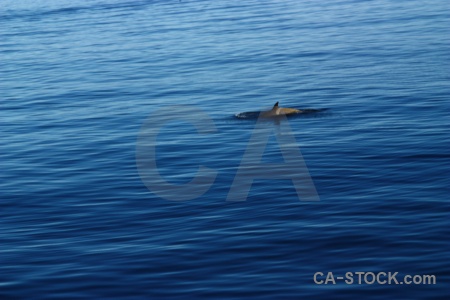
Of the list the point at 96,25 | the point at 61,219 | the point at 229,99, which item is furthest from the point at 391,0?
A: the point at 61,219

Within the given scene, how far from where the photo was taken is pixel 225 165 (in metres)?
25.5

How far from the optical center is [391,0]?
69875 mm

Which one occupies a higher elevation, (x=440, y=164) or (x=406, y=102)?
(x=406, y=102)

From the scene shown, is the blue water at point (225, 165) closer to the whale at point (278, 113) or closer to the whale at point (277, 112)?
the whale at point (278, 113)

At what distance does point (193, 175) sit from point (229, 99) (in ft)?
34.9

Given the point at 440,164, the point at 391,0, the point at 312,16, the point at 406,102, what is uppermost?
the point at 391,0

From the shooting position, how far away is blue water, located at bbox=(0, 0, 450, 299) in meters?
17.5

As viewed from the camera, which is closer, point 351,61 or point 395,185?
point 395,185

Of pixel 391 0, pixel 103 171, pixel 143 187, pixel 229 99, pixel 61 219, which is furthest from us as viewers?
pixel 391 0

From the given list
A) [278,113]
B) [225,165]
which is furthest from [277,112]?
[225,165]

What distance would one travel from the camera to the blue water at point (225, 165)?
17484 millimetres

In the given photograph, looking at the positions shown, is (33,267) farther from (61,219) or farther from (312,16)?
(312,16)

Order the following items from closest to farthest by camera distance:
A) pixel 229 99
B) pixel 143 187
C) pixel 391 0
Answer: pixel 143 187 < pixel 229 99 < pixel 391 0

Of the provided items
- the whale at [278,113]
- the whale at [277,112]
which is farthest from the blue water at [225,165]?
the whale at [277,112]
